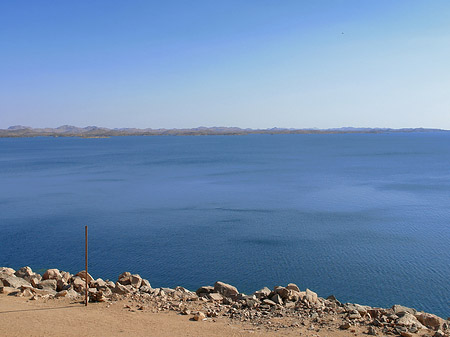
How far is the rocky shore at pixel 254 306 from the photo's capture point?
12812 mm

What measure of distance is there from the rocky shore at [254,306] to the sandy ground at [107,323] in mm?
301

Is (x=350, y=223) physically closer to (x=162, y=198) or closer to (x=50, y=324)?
(x=162, y=198)

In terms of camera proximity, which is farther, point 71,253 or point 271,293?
point 71,253

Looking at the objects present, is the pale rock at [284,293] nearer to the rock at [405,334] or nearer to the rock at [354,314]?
the rock at [354,314]

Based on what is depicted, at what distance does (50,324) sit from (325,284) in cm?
1294

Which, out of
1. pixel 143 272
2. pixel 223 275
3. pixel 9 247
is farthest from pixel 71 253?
pixel 223 275

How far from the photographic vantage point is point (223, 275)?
21938 millimetres

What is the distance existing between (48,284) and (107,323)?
505cm

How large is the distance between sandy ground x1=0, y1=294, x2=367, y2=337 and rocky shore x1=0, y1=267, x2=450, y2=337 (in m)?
0.30

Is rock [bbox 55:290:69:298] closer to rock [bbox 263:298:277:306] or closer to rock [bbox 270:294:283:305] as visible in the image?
rock [bbox 263:298:277:306]

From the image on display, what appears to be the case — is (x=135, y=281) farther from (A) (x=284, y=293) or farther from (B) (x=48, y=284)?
(A) (x=284, y=293)

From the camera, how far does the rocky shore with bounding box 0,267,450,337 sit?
1281 cm

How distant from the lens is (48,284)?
16.8 metres

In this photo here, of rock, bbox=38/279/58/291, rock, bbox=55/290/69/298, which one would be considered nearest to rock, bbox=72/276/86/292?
Answer: rock, bbox=38/279/58/291
